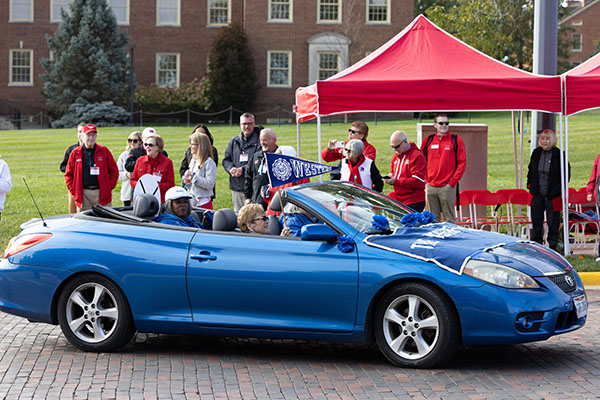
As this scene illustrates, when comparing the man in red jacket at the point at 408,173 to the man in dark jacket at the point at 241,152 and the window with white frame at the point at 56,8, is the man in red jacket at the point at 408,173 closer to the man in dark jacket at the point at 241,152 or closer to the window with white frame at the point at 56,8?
the man in dark jacket at the point at 241,152

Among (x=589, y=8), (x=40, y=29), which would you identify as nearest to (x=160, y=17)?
(x=40, y=29)

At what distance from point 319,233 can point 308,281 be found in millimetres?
371

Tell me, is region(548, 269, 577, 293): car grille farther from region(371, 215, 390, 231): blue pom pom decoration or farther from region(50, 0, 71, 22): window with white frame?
region(50, 0, 71, 22): window with white frame

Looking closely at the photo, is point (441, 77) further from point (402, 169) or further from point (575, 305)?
point (575, 305)

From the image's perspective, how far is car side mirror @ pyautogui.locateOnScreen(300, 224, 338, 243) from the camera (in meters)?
7.07

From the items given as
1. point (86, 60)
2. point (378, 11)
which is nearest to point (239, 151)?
point (86, 60)

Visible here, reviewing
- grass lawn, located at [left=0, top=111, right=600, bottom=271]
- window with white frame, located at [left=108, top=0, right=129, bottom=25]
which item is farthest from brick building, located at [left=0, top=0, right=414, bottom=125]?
grass lawn, located at [left=0, top=111, right=600, bottom=271]

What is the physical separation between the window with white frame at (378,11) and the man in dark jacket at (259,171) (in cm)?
3931

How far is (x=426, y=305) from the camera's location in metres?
6.88

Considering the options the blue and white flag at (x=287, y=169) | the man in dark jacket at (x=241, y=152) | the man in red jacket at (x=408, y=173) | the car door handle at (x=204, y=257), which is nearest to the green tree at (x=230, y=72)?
the man in dark jacket at (x=241, y=152)

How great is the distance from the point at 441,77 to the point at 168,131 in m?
25.2

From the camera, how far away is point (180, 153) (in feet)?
94.4

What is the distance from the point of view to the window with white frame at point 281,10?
49875mm

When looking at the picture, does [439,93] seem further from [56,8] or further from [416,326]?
[56,8]
